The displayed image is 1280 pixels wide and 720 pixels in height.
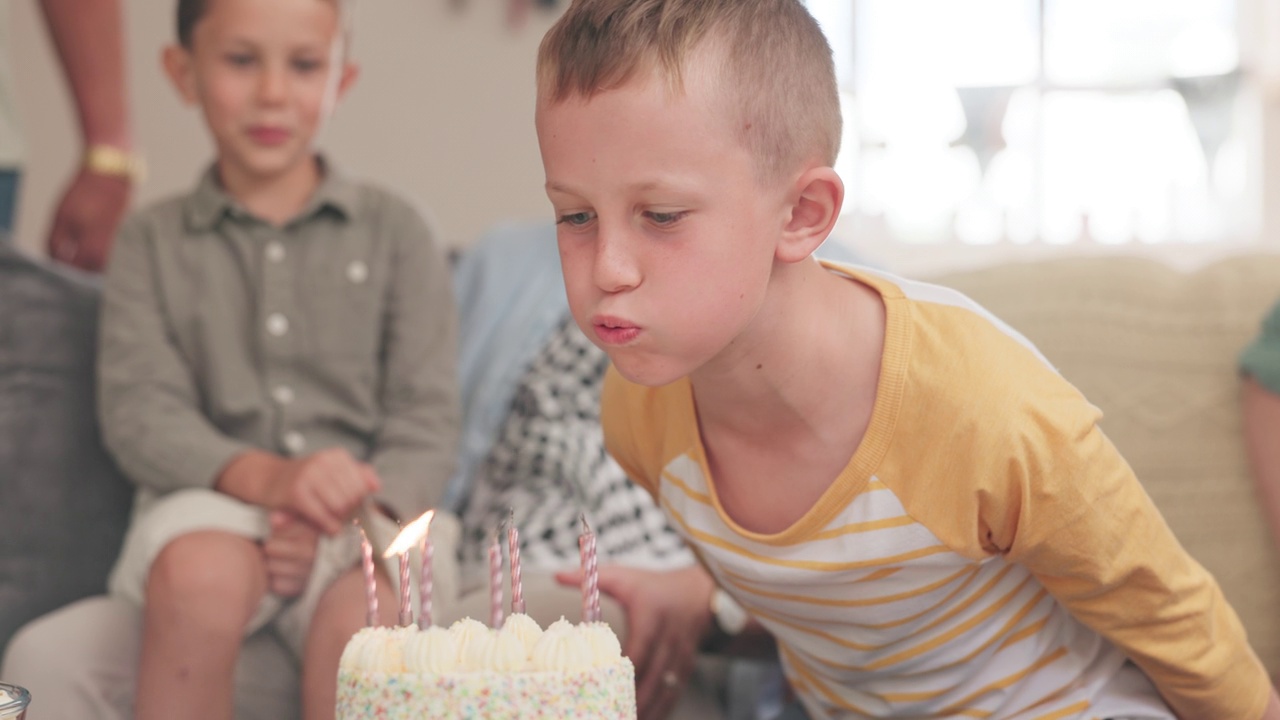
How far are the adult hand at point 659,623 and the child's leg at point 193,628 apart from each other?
34 centimetres

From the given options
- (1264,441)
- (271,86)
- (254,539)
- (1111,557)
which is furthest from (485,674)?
(1264,441)

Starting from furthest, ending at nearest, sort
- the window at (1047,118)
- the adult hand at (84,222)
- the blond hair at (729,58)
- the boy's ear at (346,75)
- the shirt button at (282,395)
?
the window at (1047,118) < the adult hand at (84,222) < the boy's ear at (346,75) < the shirt button at (282,395) < the blond hair at (729,58)

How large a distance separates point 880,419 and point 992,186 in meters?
3.43

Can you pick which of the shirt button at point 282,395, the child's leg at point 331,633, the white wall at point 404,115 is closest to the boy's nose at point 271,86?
the shirt button at point 282,395

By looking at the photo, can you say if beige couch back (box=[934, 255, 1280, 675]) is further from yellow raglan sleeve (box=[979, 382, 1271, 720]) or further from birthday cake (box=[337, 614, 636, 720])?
birthday cake (box=[337, 614, 636, 720])

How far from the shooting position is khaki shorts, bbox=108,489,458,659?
1.30 m

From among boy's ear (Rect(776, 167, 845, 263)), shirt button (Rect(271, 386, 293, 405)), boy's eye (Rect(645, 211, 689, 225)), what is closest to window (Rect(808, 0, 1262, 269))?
shirt button (Rect(271, 386, 293, 405))

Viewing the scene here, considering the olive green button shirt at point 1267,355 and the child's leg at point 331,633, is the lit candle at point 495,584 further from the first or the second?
the olive green button shirt at point 1267,355

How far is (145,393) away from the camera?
1.46 metres

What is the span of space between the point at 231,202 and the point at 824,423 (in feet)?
3.02

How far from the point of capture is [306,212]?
1.57m

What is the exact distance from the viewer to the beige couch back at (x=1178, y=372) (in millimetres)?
1481

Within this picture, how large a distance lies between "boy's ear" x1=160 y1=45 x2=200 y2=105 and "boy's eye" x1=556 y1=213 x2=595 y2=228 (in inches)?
38.2

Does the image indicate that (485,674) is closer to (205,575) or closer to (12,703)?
(12,703)
